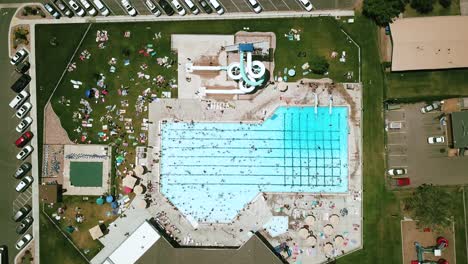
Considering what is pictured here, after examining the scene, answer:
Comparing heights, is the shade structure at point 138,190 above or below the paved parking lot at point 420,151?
below

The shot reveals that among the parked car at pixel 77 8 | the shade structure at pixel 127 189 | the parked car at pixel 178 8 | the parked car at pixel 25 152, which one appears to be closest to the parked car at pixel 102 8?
the parked car at pixel 77 8

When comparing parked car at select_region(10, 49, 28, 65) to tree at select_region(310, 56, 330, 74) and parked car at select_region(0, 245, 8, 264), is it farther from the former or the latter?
tree at select_region(310, 56, 330, 74)

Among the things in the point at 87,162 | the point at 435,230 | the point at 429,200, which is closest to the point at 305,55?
the point at 429,200

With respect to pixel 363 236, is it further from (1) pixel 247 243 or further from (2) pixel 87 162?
(2) pixel 87 162

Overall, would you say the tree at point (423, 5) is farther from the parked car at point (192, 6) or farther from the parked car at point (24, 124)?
the parked car at point (24, 124)

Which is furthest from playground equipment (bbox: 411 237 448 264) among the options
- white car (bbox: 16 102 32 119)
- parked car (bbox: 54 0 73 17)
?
parked car (bbox: 54 0 73 17)

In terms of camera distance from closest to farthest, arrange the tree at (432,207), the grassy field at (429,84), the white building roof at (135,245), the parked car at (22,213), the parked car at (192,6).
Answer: the tree at (432,207) < the white building roof at (135,245) < the grassy field at (429,84) < the parked car at (22,213) < the parked car at (192,6)
